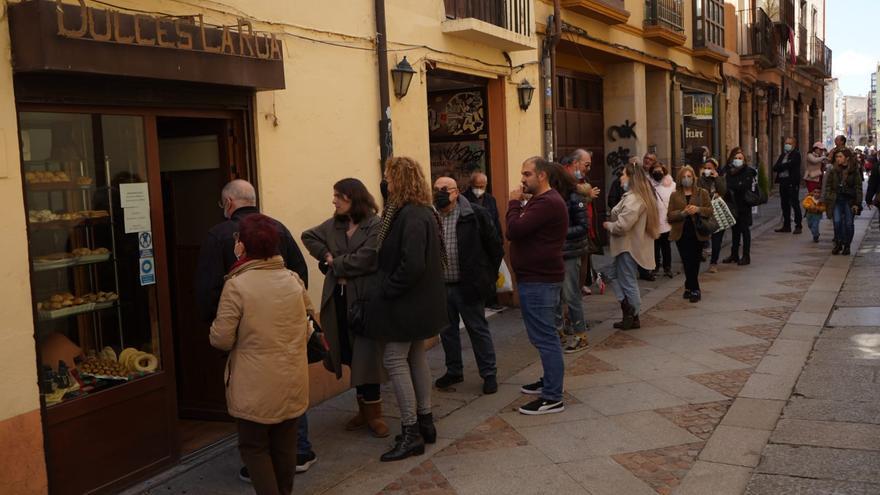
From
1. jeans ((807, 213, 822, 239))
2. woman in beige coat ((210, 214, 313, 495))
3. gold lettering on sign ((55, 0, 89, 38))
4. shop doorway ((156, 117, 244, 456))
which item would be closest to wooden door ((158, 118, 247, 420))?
shop doorway ((156, 117, 244, 456))

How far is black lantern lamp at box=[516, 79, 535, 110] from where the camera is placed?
33.4 ft

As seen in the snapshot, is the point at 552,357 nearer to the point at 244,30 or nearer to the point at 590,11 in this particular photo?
the point at 244,30

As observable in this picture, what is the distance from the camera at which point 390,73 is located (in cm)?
770

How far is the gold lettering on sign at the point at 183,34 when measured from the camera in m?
4.90

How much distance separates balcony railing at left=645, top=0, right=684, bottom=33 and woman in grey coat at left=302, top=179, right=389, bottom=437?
38.0 feet

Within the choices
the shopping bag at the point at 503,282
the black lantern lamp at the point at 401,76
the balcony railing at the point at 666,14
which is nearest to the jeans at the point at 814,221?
the balcony railing at the point at 666,14

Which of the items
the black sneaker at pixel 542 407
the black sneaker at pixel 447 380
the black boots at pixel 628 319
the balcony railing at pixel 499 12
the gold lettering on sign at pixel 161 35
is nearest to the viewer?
the gold lettering on sign at pixel 161 35

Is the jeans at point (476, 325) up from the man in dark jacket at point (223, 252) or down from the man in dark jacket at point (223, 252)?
A: down

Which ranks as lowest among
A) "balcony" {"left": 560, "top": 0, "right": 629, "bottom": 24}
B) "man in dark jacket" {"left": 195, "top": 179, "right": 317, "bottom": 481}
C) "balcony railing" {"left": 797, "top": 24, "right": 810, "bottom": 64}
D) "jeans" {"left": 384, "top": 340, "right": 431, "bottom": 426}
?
"jeans" {"left": 384, "top": 340, "right": 431, "bottom": 426}

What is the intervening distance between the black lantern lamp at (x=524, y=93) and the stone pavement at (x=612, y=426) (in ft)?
9.73

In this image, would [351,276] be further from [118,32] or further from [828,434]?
[828,434]

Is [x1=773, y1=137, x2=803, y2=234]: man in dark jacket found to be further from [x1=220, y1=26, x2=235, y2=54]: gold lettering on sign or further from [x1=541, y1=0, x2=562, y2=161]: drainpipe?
[x1=220, y1=26, x2=235, y2=54]: gold lettering on sign

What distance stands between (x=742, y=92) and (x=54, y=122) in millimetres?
22658

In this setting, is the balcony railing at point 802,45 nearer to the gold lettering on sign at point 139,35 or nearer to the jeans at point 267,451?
the gold lettering on sign at point 139,35
